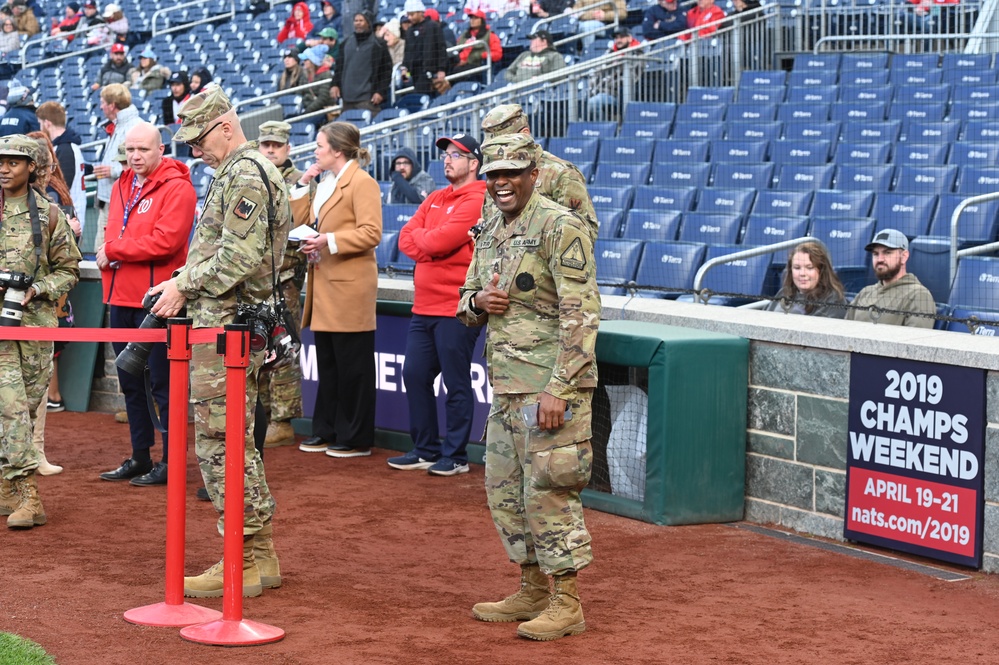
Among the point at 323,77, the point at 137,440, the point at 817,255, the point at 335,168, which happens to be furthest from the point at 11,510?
the point at 323,77

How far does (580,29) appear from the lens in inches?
658

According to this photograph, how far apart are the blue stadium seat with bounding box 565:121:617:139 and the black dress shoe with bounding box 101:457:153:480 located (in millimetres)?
6979

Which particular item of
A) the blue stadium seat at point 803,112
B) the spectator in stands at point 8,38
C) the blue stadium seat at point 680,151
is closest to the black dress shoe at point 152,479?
the blue stadium seat at point 680,151

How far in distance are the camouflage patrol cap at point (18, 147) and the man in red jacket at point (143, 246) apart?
0.55 meters

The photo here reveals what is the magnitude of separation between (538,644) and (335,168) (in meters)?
4.06

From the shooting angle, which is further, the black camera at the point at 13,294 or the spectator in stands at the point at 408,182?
the spectator in stands at the point at 408,182

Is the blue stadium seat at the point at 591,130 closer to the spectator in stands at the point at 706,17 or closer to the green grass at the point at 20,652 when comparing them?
the spectator in stands at the point at 706,17

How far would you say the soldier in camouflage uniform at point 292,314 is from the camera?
812 cm

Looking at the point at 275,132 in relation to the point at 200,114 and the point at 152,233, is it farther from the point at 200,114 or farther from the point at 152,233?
the point at 200,114

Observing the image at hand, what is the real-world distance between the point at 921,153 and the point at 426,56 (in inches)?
258

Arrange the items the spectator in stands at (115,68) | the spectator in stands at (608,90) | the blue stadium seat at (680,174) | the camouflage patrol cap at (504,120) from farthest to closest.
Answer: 1. the spectator in stands at (115,68)
2. the spectator in stands at (608,90)
3. the blue stadium seat at (680,174)
4. the camouflage patrol cap at (504,120)

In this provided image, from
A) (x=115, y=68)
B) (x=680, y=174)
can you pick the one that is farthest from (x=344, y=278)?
(x=115, y=68)

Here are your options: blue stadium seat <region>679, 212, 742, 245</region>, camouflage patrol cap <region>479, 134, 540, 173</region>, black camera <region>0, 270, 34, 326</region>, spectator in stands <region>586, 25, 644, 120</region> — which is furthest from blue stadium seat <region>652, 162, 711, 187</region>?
camouflage patrol cap <region>479, 134, 540, 173</region>

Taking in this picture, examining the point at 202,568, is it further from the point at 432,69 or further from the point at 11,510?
the point at 432,69
